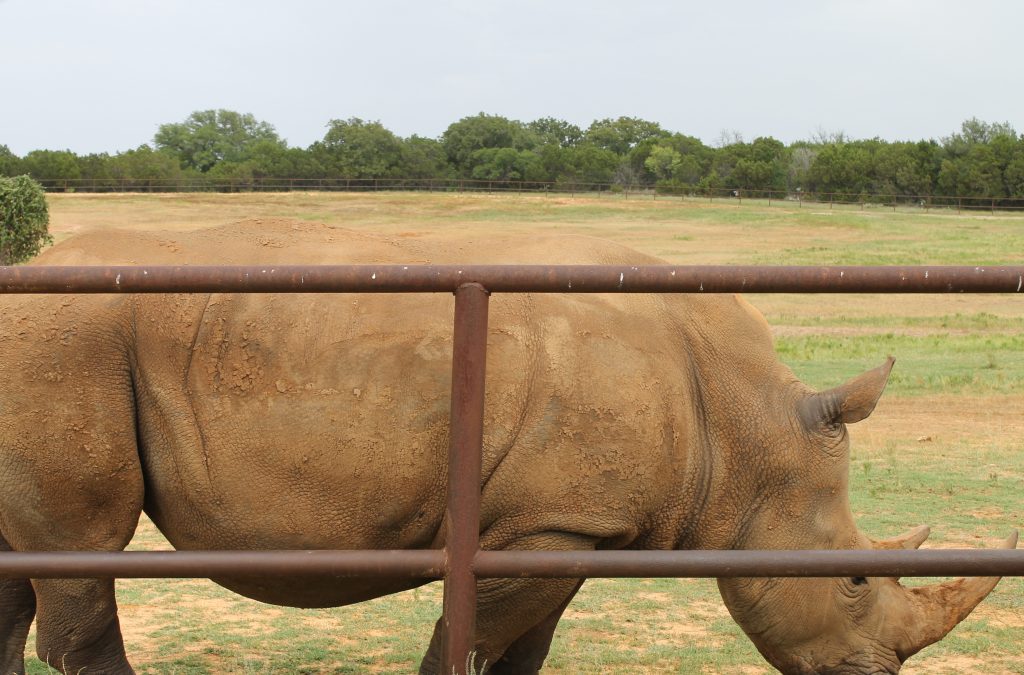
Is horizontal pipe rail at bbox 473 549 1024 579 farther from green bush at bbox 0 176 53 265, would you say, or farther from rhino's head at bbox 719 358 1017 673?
green bush at bbox 0 176 53 265

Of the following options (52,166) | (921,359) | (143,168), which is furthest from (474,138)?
(921,359)

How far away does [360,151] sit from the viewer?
75.9 meters

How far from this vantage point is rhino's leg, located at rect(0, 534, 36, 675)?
4926 mm

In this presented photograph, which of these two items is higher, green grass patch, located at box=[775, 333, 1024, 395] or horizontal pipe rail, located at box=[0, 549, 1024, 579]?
horizontal pipe rail, located at box=[0, 549, 1024, 579]

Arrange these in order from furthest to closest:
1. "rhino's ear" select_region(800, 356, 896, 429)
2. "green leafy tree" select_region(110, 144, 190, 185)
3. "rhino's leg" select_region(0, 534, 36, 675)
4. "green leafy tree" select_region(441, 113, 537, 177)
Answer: "green leafy tree" select_region(441, 113, 537, 177) < "green leafy tree" select_region(110, 144, 190, 185) < "rhino's leg" select_region(0, 534, 36, 675) < "rhino's ear" select_region(800, 356, 896, 429)

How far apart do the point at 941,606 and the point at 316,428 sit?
267 cm

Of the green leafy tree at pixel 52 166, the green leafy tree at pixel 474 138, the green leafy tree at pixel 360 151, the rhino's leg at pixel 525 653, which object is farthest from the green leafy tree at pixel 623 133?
the rhino's leg at pixel 525 653

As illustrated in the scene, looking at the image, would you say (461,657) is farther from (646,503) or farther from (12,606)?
(12,606)

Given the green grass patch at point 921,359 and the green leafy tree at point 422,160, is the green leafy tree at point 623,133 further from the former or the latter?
the green grass patch at point 921,359

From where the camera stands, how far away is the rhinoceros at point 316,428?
3.96 meters

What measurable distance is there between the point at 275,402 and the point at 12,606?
185 cm

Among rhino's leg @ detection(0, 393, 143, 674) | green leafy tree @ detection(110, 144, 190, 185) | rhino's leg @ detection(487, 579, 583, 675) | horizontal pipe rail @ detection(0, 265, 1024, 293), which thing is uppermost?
green leafy tree @ detection(110, 144, 190, 185)

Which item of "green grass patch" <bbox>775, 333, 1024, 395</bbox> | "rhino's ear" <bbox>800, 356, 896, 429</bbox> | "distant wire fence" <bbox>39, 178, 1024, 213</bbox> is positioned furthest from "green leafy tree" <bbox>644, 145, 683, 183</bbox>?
"rhino's ear" <bbox>800, 356, 896, 429</bbox>

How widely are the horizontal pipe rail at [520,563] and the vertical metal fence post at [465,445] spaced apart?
0.14 ft
